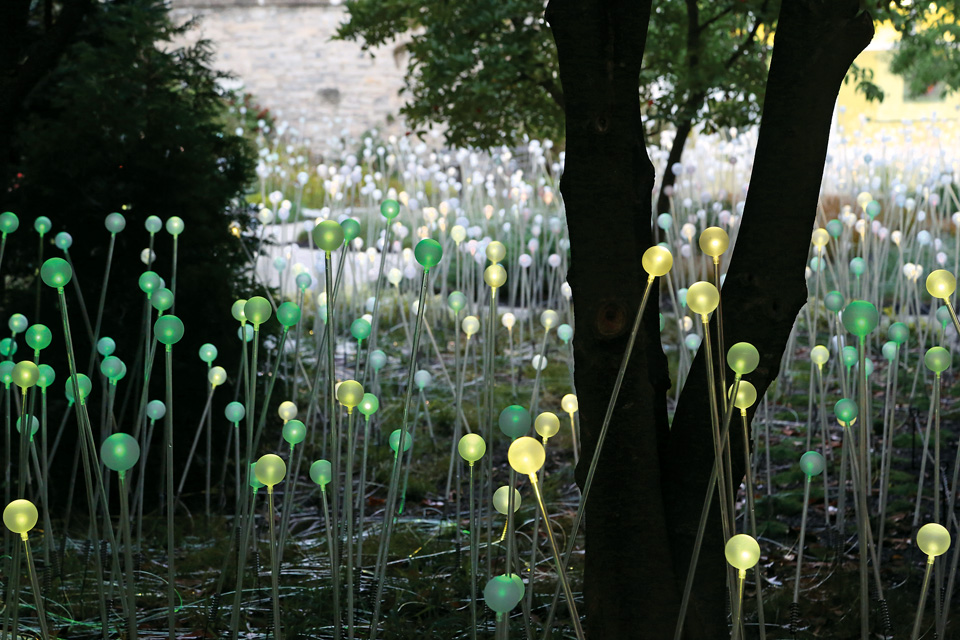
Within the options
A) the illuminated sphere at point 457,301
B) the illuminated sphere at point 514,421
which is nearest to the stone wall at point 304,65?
the illuminated sphere at point 457,301

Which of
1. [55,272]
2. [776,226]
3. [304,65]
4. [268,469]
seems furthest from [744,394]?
[304,65]

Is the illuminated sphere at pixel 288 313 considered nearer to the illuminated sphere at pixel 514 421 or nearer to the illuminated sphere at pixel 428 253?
the illuminated sphere at pixel 428 253

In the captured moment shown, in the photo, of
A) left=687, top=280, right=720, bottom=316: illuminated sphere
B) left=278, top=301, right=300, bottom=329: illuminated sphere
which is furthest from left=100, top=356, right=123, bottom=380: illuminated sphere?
left=687, top=280, right=720, bottom=316: illuminated sphere

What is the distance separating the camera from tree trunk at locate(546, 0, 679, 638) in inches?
58.7

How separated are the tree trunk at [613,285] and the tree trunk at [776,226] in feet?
0.19

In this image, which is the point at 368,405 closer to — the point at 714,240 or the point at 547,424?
the point at 547,424

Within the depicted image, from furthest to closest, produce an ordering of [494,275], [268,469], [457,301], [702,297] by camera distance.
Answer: [457,301] < [494,275] < [268,469] < [702,297]

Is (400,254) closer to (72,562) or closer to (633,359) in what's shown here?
(72,562)

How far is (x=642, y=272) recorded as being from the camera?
1553 mm

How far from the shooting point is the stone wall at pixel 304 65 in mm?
15844

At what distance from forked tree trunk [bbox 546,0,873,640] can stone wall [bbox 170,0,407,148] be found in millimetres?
14628

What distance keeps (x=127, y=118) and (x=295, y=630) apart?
63.4 inches

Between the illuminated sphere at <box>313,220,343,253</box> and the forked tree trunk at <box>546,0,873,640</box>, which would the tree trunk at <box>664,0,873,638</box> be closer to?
the forked tree trunk at <box>546,0,873,640</box>

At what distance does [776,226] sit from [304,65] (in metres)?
15.5
